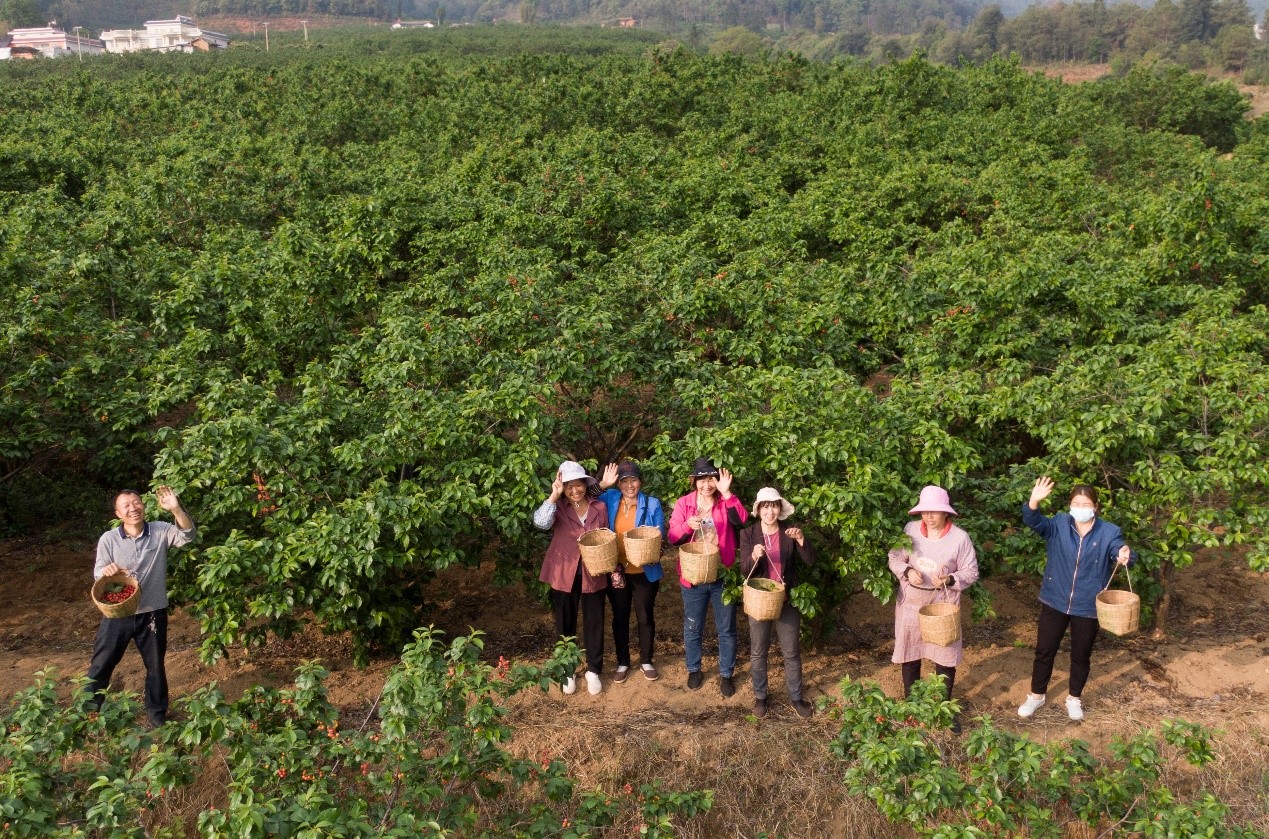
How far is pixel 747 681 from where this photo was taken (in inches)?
262

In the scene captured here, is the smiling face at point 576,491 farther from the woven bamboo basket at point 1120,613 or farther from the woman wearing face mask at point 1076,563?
the woven bamboo basket at point 1120,613

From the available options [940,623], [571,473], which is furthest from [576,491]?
[940,623]

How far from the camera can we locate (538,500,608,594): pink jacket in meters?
6.05

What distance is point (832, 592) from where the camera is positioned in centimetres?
666

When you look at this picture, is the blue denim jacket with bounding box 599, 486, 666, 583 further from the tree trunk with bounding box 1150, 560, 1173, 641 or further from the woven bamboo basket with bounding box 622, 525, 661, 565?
the tree trunk with bounding box 1150, 560, 1173, 641

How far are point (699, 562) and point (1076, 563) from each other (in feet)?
7.66

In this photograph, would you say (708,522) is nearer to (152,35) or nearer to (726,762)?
(726,762)

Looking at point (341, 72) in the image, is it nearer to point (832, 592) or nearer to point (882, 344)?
point (882, 344)

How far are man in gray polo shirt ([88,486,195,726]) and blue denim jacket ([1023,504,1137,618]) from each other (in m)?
5.32

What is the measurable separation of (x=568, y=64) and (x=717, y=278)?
21850 millimetres

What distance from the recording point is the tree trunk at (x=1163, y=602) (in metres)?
7.08

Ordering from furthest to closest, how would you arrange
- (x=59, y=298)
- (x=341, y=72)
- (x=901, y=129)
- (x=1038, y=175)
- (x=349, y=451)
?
(x=341, y=72) < (x=901, y=129) < (x=1038, y=175) < (x=59, y=298) < (x=349, y=451)

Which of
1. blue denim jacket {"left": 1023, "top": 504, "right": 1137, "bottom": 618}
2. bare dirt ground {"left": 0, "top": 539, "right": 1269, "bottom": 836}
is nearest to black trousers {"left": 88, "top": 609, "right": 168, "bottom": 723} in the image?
bare dirt ground {"left": 0, "top": 539, "right": 1269, "bottom": 836}

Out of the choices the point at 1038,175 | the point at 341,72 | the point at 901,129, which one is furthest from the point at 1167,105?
the point at 341,72
